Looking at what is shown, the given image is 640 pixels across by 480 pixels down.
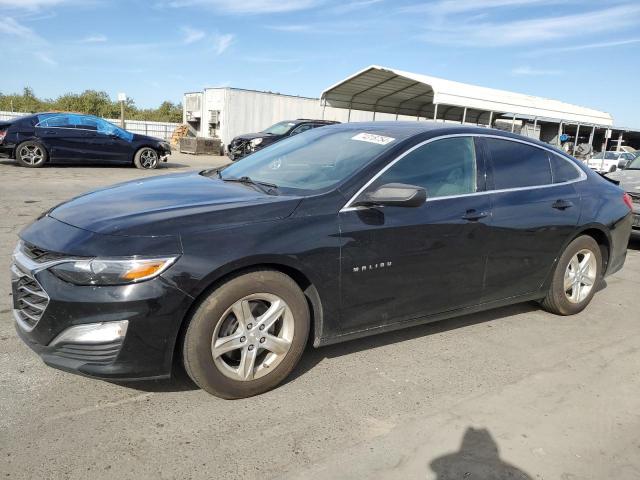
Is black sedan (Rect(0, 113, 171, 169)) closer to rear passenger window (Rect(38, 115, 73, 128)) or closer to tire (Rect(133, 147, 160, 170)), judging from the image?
rear passenger window (Rect(38, 115, 73, 128))

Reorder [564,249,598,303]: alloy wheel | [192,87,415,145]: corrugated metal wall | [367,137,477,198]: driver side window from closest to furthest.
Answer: [367,137,477,198]: driver side window
[564,249,598,303]: alloy wheel
[192,87,415,145]: corrugated metal wall

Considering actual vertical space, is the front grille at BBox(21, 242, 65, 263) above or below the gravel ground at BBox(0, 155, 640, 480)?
above

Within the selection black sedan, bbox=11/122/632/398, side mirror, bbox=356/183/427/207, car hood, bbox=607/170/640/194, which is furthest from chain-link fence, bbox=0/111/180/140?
side mirror, bbox=356/183/427/207

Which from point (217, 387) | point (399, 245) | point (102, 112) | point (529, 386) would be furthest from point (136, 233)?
point (102, 112)

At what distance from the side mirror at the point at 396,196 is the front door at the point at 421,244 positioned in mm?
62

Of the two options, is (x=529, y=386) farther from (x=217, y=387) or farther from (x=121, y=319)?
(x=121, y=319)

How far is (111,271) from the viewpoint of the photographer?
257 centimetres

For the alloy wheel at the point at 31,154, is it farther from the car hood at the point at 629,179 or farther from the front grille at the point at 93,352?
the car hood at the point at 629,179

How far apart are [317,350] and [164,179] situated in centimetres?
167

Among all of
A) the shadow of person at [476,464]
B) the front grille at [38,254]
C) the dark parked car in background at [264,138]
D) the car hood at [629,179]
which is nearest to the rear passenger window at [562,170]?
the shadow of person at [476,464]

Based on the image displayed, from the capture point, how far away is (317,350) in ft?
12.3

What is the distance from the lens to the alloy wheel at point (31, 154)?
13.6 metres

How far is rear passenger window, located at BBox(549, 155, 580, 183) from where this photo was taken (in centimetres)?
449

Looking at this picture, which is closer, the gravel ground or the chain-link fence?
the gravel ground
